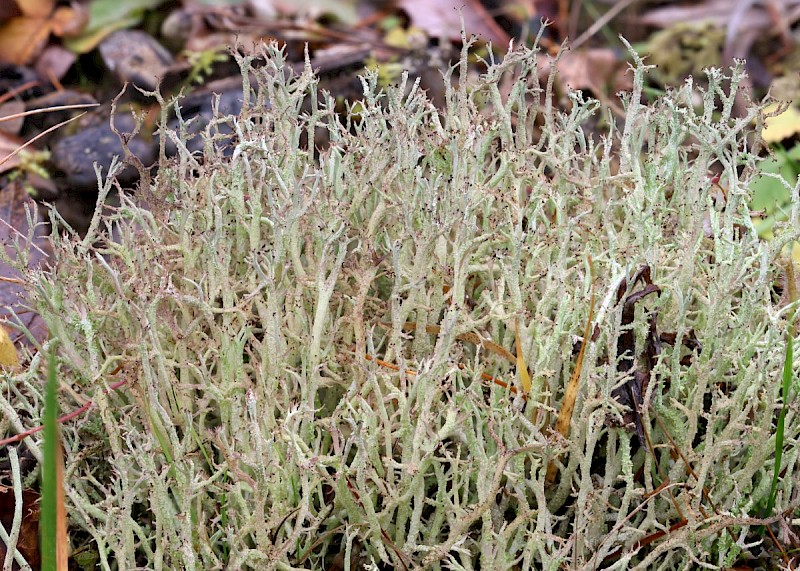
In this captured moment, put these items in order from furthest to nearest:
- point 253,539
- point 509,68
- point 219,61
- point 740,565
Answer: point 219,61, point 509,68, point 740,565, point 253,539

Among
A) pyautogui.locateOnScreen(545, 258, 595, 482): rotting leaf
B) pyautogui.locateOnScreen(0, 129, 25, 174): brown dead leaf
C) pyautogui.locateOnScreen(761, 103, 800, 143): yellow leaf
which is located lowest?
pyautogui.locateOnScreen(545, 258, 595, 482): rotting leaf

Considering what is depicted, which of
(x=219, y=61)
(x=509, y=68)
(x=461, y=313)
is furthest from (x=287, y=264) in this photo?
(x=219, y=61)

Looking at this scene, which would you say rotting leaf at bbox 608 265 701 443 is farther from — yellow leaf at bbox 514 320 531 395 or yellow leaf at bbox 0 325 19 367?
yellow leaf at bbox 0 325 19 367

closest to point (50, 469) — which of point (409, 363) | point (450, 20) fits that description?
point (409, 363)

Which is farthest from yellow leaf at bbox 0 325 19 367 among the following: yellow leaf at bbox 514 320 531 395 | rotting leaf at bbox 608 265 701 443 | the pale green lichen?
rotting leaf at bbox 608 265 701 443

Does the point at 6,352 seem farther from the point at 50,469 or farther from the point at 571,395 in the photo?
the point at 571,395

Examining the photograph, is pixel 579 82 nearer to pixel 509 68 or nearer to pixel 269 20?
pixel 269 20
